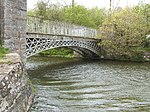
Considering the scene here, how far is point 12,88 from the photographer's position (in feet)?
27.4

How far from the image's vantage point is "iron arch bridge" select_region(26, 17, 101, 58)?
68.8ft

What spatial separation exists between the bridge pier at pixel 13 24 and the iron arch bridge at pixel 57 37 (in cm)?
488

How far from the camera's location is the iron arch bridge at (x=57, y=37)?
21.0 m

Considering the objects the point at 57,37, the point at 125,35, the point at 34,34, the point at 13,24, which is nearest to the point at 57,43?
the point at 57,37

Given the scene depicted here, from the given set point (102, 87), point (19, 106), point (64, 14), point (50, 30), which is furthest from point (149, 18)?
point (19, 106)

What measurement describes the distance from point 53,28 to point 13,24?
12005 millimetres

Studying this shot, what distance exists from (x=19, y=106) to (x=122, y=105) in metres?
5.03

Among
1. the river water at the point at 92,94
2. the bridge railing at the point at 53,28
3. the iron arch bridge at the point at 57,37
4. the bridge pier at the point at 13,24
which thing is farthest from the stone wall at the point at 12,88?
the bridge railing at the point at 53,28

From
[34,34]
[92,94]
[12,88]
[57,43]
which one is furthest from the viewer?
[57,43]

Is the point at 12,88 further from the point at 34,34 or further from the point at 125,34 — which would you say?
the point at 125,34

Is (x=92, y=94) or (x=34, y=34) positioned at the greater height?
(x=34, y=34)

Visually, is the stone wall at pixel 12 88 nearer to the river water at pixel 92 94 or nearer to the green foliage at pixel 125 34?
the river water at pixel 92 94

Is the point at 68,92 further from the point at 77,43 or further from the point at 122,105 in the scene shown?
the point at 77,43

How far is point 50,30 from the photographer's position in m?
25.1
